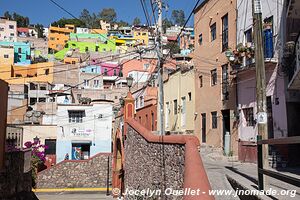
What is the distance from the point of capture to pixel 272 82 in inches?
595

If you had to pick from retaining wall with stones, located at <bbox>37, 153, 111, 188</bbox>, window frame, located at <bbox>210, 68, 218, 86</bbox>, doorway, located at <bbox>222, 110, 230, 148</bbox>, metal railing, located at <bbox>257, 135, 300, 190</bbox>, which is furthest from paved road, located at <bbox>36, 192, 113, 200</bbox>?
metal railing, located at <bbox>257, 135, 300, 190</bbox>

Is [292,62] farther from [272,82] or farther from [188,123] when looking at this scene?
[188,123]

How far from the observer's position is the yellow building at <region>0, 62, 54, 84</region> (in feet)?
197

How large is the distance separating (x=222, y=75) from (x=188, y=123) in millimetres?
6471

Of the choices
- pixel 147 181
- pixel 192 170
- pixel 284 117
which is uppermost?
pixel 284 117

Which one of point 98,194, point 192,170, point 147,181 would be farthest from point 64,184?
point 192,170

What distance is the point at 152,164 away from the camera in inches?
463

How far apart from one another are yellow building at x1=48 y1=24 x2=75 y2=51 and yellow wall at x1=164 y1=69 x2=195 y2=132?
8401cm

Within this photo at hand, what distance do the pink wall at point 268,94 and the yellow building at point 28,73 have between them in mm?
47831

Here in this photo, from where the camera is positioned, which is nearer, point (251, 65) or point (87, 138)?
point (251, 65)

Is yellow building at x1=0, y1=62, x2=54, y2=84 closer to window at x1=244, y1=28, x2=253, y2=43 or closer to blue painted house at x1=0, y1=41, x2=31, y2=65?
blue painted house at x1=0, y1=41, x2=31, y2=65

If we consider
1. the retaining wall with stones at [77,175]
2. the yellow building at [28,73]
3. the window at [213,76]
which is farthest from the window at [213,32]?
the yellow building at [28,73]

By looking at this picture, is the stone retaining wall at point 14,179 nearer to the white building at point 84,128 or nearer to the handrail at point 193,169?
the handrail at point 193,169

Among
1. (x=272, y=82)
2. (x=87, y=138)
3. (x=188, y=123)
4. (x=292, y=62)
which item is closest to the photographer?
(x=292, y=62)
